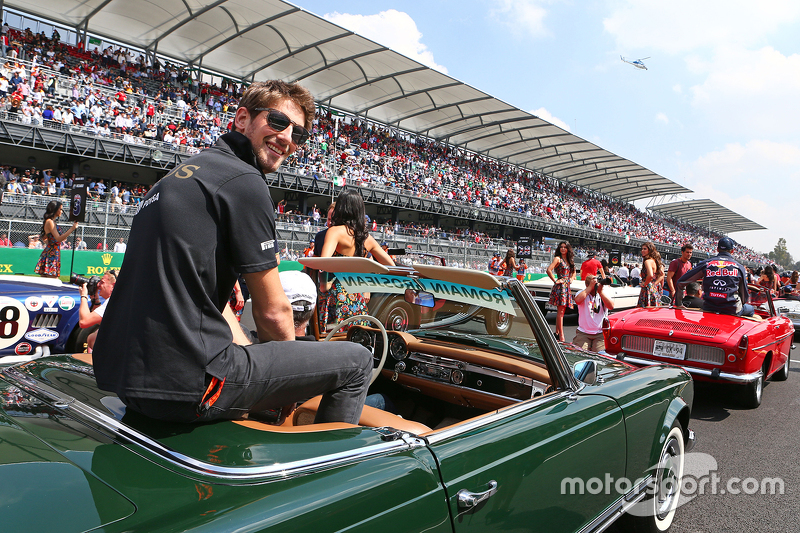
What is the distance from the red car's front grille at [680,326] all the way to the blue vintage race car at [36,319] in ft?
17.9

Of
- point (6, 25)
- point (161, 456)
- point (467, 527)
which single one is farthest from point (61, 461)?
point (6, 25)

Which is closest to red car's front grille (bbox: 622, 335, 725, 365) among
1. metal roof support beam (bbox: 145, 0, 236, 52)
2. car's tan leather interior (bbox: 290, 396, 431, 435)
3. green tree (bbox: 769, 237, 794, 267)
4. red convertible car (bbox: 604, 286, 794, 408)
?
red convertible car (bbox: 604, 286, 794, 408)

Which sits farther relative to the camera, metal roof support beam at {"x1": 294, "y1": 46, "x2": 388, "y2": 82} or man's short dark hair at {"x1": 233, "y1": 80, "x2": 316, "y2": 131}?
metal roof support beam at {"x1": 294, "y1": 46, "x2": 388, "y2": 82}

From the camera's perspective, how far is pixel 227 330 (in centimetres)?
146

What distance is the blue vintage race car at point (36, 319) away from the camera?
174 inches

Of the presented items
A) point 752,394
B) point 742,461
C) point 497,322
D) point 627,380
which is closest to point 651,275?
point 752,394

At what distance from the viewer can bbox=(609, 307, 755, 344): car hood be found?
16.8 ft

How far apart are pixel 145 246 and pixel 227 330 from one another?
12.1 inches

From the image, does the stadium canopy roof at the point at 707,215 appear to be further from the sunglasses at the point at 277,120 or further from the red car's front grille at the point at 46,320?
the sunglasses at the point at 277,120

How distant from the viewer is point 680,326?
5332 mm

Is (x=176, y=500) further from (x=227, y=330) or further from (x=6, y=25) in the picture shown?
(x=6, y=25)

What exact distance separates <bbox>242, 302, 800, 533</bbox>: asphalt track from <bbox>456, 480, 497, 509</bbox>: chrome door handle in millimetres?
1597

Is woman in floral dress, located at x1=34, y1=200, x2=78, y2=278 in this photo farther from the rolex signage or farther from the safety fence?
the rolex signage

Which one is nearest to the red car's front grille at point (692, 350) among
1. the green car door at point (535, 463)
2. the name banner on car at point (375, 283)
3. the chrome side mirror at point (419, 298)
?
the green car door at point (535, 463)
